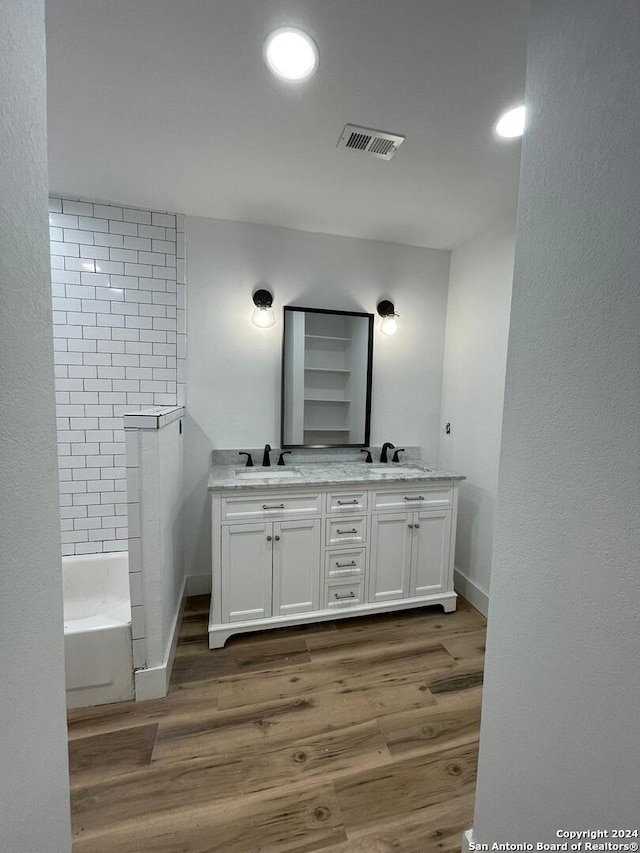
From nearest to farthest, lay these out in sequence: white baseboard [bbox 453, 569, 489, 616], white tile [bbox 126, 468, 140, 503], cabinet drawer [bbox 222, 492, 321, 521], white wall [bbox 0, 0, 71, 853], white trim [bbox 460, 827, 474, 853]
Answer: white wall [bbox 0, 0, 71, 853] → white trim [bbox 460, 827, 474, 853] → white tile [bbox 126, 468, 140, 503] → cabinet drawer [bbox 222, 492, 321, 521] → white baseboard [bbox 453, 569, 489, 616]

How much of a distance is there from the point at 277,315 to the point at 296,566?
167 cm

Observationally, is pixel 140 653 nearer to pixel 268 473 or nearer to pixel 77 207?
pixel 268 473

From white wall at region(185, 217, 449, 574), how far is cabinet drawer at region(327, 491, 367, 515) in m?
0.70

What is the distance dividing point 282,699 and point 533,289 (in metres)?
1.88

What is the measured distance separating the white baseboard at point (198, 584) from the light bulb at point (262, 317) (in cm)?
182

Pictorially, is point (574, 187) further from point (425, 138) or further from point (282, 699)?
point (282, 699)

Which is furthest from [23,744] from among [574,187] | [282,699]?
[574,187]

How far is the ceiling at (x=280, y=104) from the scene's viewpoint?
1.03 meters

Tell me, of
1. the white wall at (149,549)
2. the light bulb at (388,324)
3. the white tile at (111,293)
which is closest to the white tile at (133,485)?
the white wall at (149,549)

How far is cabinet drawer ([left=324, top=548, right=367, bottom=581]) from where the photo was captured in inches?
79.6

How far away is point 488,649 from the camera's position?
0.90 metres

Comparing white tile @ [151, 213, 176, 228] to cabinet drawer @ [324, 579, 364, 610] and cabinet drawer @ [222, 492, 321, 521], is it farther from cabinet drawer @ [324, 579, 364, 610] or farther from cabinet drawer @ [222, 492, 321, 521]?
cabinet drawer @ [324, 579, 364, 610]

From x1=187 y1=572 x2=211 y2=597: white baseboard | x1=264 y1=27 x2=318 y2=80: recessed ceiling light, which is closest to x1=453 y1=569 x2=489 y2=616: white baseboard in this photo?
x1=187 y1=572 x2=211 y2=597: white baseboard

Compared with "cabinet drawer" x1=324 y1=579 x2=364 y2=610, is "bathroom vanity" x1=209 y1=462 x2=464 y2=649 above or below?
above
